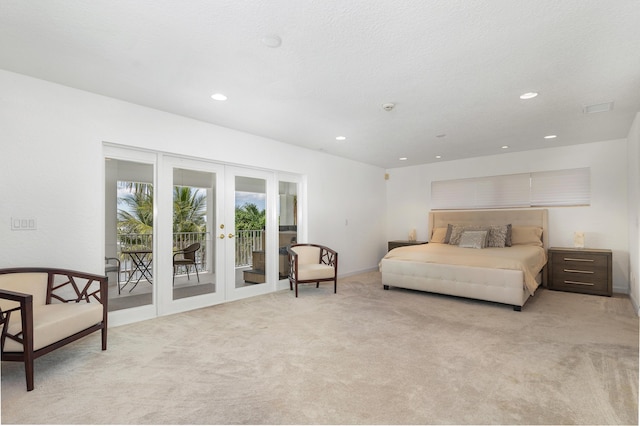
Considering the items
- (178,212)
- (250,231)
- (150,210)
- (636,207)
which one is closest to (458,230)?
(636,207)

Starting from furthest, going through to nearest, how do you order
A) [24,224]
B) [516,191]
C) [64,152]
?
[516,191]
[64,152]
[24,224]

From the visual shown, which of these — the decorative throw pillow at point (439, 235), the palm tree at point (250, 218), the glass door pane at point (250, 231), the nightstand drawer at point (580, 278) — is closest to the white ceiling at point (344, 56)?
the glass door pane at point (250, 231)

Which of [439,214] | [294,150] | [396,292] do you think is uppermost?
[294,150]

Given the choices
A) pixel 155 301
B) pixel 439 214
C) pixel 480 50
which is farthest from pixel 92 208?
pixel 439 214

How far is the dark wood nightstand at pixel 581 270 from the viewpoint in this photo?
4.82 m

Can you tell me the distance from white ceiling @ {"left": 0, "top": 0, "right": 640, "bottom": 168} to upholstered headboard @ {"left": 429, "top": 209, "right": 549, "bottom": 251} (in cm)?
208

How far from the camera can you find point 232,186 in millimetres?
4660

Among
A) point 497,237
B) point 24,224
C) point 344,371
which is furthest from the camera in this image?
point 497,237

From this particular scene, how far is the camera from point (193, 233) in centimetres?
424

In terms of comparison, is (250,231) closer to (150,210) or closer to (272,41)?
(150,210)

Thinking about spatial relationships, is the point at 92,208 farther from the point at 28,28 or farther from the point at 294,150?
the point at 294,150

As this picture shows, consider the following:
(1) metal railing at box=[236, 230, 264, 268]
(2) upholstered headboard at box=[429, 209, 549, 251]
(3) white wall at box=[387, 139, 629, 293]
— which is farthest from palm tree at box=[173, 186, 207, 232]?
(3) white wall at box=[387, 139, 629, 293]

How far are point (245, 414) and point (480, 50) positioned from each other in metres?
3.04

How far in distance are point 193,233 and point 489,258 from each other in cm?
407
